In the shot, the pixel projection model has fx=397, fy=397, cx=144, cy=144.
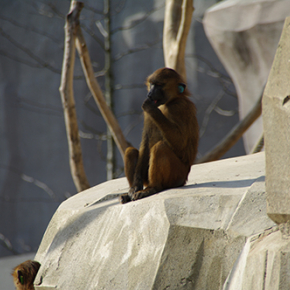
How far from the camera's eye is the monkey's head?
10.7 feet

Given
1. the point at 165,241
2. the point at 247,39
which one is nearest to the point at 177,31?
the point at 247,39

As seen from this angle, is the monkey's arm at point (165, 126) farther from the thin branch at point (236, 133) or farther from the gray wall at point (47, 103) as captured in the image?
the gray wall at point (47, 103)

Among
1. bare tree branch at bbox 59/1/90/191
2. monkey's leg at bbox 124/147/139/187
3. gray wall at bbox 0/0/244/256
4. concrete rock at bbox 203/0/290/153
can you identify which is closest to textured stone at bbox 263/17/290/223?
monkey's leg at bbox 124/147/139/187

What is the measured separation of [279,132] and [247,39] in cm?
641

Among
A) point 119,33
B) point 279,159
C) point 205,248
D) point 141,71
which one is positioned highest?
point 119,33

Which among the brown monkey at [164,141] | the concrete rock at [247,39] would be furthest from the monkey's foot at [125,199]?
the concrete rock at [247,39]

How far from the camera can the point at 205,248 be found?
236 centimetres

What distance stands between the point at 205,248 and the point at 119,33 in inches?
297

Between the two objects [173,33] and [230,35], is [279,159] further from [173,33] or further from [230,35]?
[230,35]

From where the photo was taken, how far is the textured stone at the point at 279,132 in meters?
1.68

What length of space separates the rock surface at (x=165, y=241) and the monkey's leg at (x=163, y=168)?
153mm

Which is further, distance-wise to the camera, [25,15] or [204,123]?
[25,15]

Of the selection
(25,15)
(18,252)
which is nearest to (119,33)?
(25,15)

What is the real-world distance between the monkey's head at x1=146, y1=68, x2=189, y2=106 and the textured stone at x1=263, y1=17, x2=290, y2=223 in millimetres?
1548
